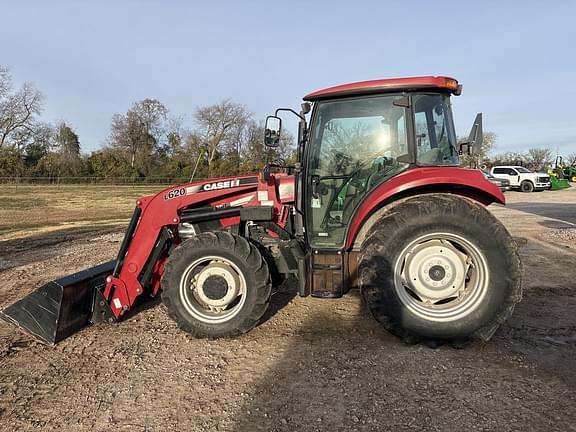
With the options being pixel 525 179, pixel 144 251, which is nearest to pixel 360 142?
pixel 144 251

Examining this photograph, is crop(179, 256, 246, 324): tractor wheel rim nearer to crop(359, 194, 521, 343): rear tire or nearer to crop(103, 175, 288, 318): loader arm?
crop(103, 175, 288, 318): loader arm

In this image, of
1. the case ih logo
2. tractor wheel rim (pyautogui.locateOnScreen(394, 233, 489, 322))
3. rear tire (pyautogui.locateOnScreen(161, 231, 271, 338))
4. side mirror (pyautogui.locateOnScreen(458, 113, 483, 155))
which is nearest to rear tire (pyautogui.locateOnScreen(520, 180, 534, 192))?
Result: side mirror (pyautogui.locateOnScreen(458, 113, 483, 155))

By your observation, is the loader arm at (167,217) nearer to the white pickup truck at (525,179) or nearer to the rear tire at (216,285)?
the rear tire at (216,285)

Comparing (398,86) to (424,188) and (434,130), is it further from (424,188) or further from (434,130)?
(424,188)

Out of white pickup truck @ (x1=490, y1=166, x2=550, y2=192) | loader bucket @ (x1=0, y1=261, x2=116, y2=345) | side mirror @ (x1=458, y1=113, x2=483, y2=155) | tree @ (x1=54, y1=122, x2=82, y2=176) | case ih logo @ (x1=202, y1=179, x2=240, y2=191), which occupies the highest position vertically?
tree @ (x1=54, y1=122, x2=82, y2=176)

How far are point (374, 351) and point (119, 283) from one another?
2482mm

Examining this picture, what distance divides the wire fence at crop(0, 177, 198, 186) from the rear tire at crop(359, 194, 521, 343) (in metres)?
33.3

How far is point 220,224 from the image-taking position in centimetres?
422

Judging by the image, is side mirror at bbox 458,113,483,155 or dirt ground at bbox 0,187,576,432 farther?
side mirror at bbox 458,113,483,155

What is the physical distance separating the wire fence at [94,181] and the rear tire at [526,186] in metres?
25.9

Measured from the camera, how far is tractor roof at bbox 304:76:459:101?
3.53 meters

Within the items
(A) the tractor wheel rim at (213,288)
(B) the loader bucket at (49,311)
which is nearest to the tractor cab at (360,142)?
(A) the tractor wheel rim at (213,288)

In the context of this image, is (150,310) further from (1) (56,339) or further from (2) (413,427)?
(2) (413,427)

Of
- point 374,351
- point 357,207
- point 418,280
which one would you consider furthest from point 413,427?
point 357,207
